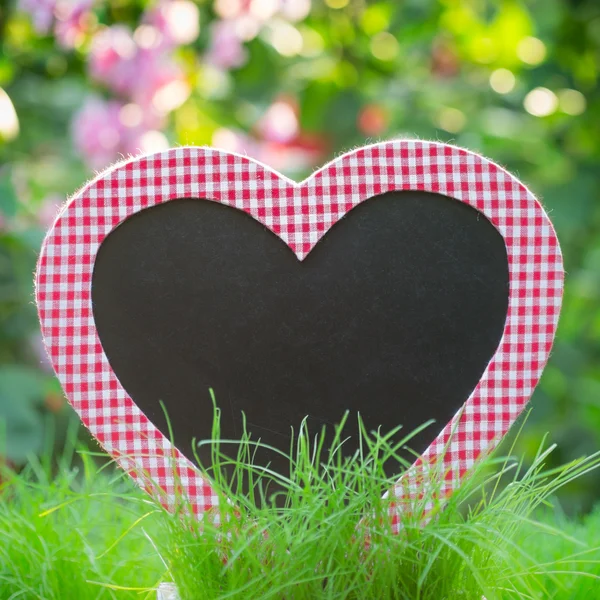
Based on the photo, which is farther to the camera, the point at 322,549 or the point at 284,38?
the point at 284,38

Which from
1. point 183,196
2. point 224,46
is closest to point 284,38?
point 224,46

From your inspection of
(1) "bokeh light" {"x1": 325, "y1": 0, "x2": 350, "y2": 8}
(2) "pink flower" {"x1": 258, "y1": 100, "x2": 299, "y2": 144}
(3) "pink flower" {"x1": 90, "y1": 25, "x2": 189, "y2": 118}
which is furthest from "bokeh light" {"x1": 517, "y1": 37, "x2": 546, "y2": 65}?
(3) "pink flower" {"x1": 90, "y1": 25, "x2": 189, "y2": 118}

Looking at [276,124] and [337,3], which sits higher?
→ [337,3]

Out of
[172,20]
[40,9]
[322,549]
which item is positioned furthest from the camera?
[172,20]

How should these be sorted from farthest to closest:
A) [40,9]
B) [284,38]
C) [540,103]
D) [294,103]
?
[294,103], [284,38], [540,103], [40,9]

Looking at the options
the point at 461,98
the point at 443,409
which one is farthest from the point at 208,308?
the point at 461,98

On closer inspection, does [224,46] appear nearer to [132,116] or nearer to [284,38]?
[132,116]

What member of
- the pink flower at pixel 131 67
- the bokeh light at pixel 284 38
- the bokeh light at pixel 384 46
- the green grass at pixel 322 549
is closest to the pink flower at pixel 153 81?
the pink flower at pixel 131 67

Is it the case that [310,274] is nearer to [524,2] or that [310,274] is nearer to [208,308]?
[208,308]
